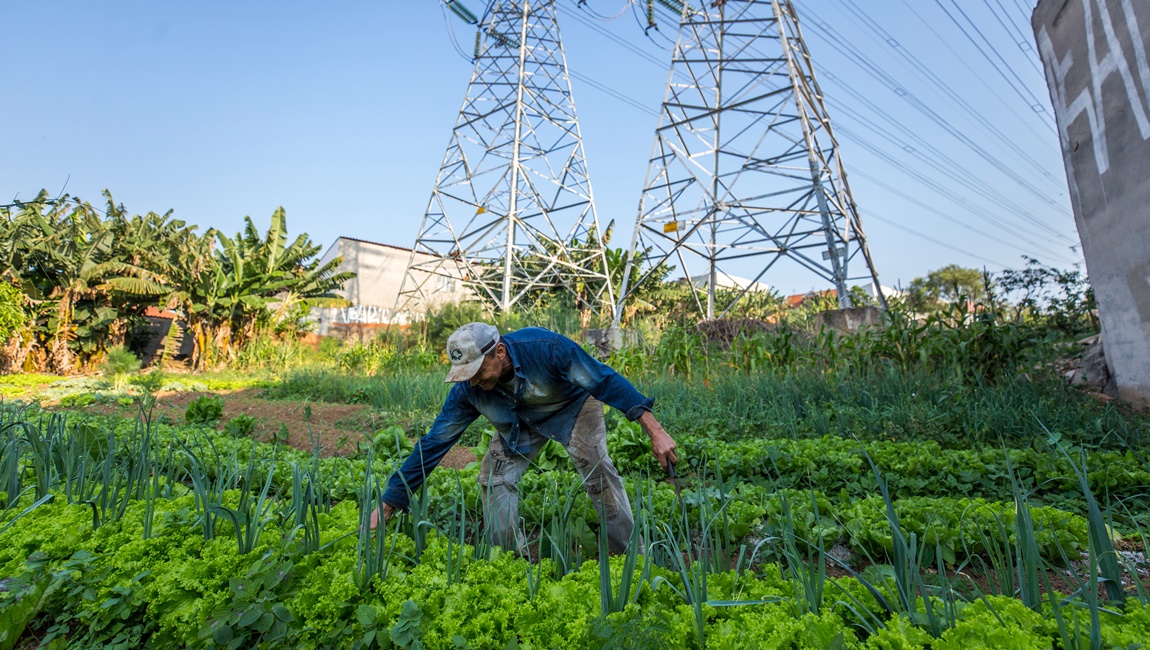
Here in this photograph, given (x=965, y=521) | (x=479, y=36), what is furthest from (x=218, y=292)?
(x=965, y=521)

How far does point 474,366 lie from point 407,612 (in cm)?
111

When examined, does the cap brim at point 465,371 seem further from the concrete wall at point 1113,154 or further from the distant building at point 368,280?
the distant building at point 368,280

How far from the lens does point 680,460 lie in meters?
4.99

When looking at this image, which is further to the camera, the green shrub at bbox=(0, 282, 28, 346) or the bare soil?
the green shrub at bbox=(0, 282, 28, 346)

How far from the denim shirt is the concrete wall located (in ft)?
18.9

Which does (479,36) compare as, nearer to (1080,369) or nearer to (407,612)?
(1080,369)

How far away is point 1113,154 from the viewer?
19.1 ft

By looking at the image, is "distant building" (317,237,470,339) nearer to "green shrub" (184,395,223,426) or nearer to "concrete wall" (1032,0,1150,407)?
"green shrub" (184,395,223,426)

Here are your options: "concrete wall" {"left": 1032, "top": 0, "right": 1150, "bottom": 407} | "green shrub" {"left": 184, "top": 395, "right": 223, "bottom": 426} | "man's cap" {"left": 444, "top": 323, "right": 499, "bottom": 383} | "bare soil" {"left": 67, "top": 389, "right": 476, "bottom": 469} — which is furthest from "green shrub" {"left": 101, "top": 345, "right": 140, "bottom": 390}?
"concrete wall" {"left": 1032, "top": 0, "right": 1150, "bottom": 407}

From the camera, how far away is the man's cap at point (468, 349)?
8.72 ft

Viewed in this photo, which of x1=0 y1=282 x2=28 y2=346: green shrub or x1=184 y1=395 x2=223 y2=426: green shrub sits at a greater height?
x1=0 y1=282 x2=28 y2=346: green shrub

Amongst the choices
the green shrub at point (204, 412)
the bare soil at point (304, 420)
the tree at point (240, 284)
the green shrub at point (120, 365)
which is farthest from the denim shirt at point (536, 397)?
the tree at point (240, 284)

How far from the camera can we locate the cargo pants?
9.96 feet

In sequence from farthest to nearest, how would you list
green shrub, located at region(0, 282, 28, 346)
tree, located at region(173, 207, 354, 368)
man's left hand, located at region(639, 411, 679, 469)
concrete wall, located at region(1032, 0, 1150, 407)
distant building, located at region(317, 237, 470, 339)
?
distant building, located at region(317, 237, 470, 339) → tree, located at region(173, 207, 354, 368) → green shrub, located at region(0, 282, 28, 346) → concrete wall, located at region(1032, 0, 1150, 407) → man's left hand, located at region(639, 411, 679, 469)
